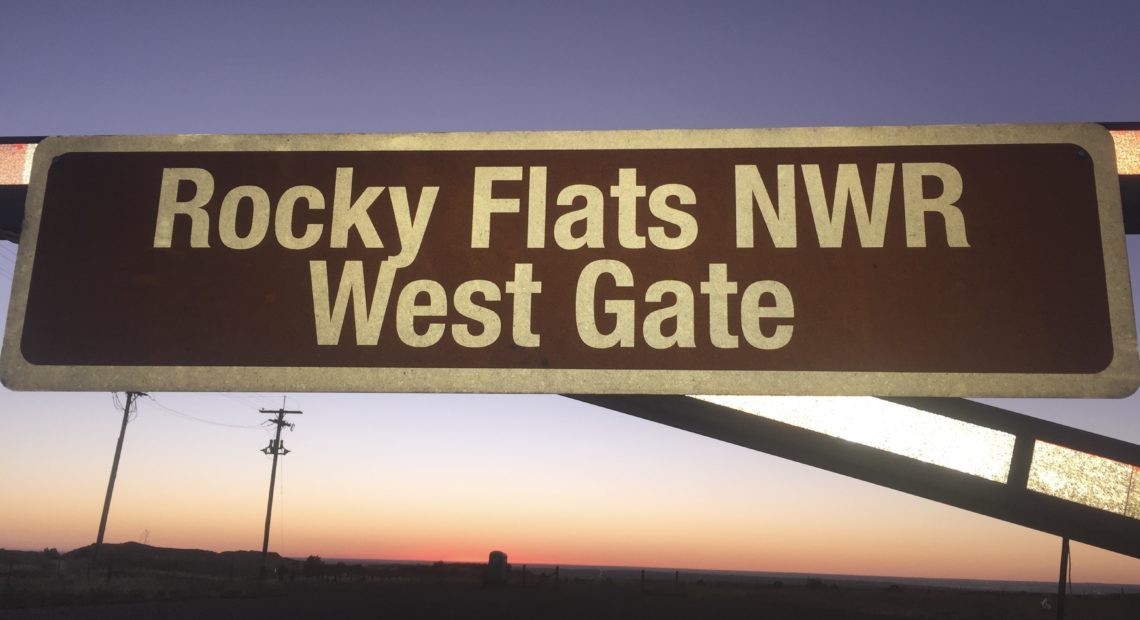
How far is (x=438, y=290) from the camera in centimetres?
188

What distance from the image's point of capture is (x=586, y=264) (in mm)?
1883

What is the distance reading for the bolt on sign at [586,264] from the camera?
1.77 meters

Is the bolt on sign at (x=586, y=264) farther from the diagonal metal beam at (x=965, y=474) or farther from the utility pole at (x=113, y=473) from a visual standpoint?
the utility pole at (x=113, y=473)

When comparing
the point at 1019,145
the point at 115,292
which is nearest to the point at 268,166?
the point at 115,292

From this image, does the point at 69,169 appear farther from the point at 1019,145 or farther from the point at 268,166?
the point at 1019,145

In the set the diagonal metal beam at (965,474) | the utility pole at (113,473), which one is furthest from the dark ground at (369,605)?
the diagonal metal beam at (965,474)

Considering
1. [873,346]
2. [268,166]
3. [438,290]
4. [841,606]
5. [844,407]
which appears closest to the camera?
[873,346]

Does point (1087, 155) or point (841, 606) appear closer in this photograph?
point (1087, 155)

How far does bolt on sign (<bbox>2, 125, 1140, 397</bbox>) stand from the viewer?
1767 millimetres

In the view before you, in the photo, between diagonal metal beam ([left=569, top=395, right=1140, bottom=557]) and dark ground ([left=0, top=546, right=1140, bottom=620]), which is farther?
dark ground ([left=0, top=546, right=1140, bottom=620])

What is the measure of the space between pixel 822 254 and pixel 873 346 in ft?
0.73

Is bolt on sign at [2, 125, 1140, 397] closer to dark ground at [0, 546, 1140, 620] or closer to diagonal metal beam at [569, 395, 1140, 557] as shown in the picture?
diagonal metal beam at [569, 395, 1140, 557]

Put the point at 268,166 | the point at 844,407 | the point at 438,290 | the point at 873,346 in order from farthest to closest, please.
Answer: the point at 844,407 → the point at 268,166 → the point at 438,290 → the point at 873,346

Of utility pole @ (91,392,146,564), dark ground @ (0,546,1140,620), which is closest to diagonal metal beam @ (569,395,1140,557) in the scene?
dark ground @ (0,546,1140,620)
